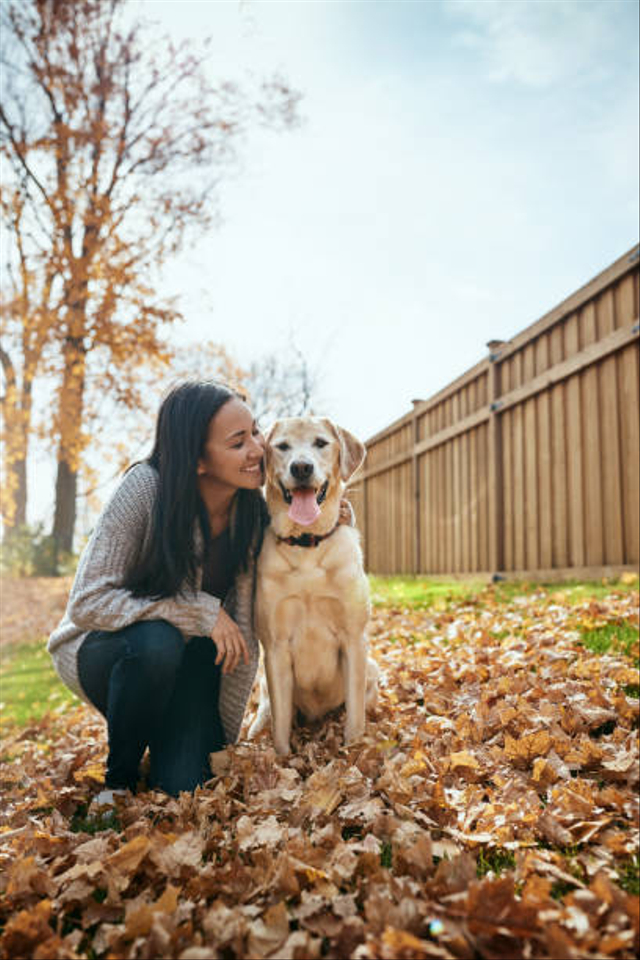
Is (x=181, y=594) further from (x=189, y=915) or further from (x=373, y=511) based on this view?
(x=373, y=511)

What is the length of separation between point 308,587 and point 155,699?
71 cm

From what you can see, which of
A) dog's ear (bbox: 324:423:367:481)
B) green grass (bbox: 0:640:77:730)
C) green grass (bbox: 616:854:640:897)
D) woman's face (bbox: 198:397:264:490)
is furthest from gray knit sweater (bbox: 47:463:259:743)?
green grass (bbox: 0:640:77:730)

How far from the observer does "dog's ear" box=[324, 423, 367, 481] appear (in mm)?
3244

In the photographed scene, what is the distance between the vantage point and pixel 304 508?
2.97m

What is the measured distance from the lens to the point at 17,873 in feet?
6.42

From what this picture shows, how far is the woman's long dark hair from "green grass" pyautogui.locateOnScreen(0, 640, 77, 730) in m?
3.11

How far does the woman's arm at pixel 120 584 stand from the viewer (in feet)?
8.94

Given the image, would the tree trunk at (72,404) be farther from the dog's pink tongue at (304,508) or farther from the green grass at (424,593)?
the dog's pink tongue at (304,508)

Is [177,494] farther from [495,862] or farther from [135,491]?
[495,862]

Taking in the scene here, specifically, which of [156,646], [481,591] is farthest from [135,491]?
[481,591]

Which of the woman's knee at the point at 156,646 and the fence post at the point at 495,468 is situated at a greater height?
the fence post at the point at 495,468

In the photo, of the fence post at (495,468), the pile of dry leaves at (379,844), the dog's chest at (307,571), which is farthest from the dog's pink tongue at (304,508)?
the fence post at (495,468)

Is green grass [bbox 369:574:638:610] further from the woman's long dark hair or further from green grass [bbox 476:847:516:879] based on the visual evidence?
green grass [bbox 476:847:516:879]

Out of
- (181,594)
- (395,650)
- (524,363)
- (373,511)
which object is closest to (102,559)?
(181,594)
